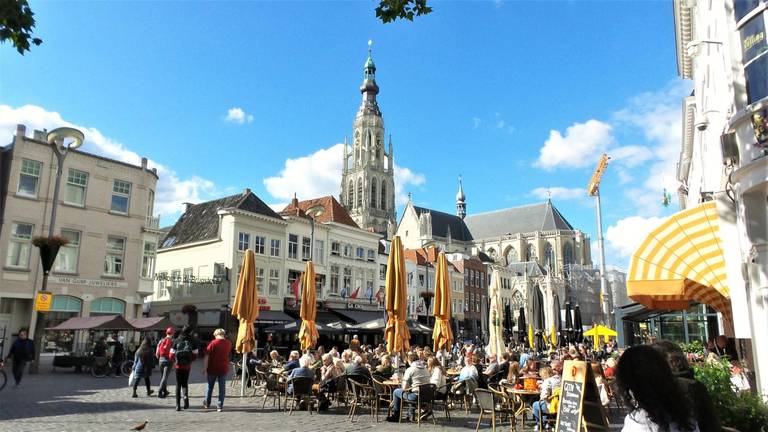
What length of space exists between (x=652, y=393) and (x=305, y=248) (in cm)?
3453

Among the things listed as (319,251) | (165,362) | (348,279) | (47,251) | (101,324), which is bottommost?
(165,362)

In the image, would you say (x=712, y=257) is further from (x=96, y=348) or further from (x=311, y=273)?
(x=96, y=348)

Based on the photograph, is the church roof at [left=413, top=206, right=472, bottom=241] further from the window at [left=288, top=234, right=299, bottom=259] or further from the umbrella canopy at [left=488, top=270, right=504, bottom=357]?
the umbrella canopy at [left=488, top=270, right=504, bottom=357]

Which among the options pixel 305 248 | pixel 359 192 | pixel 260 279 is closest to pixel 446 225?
pixel 359 192

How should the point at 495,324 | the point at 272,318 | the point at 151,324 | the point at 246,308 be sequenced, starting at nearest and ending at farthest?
the point at 246,308, the point at 495,324, the point at 151,324, the point at 272,318

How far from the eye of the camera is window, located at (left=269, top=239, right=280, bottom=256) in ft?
111

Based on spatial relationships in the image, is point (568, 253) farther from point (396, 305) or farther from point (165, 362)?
point (165, 362)

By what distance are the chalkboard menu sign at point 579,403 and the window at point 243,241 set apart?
1088 inches

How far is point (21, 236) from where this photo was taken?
902 inches

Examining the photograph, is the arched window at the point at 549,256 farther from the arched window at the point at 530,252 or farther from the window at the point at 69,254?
the window at the point at 69,254

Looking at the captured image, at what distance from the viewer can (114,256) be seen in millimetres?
25781

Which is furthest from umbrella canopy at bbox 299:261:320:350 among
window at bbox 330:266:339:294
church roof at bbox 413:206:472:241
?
church roof at bbox 413:206:472:241

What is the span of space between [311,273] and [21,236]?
13948 mm

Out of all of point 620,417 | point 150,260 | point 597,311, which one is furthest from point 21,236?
point 597,311
